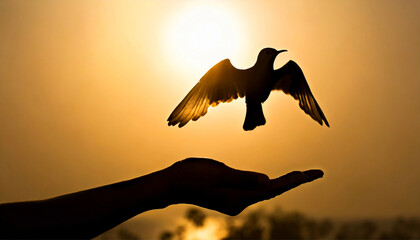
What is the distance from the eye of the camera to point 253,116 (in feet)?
5.93

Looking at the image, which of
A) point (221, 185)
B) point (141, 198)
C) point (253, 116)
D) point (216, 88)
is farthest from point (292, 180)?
point (216, 88)

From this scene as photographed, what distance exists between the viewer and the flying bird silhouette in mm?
1759

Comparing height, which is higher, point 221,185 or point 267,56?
point 267,56

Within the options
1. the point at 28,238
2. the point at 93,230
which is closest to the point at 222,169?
the point at 93,230

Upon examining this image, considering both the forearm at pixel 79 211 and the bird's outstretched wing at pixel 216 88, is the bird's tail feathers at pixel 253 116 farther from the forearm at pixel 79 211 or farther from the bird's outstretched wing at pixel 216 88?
the forearm at pixel 79 211

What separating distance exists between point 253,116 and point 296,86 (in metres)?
0.28

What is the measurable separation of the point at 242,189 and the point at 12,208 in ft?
2.27

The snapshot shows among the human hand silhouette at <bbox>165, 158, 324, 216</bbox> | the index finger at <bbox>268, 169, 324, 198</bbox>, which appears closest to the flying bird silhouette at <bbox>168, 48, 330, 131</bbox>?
the human hand silhouette at <bbox>165, 158, 324, 216</bbox>

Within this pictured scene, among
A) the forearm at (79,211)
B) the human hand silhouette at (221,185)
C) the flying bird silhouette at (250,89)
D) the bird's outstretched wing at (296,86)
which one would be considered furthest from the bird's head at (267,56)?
the forearm at (79,211)

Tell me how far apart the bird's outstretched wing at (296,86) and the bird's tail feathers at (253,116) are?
0.45ft

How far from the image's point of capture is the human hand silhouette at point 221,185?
1.32m

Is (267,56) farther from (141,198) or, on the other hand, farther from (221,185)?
(141,198)

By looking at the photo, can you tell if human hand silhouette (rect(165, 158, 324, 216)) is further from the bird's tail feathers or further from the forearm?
the bird's tail feathers

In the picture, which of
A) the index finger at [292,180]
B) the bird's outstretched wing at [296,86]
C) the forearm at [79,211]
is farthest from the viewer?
the bird's outstretched wing at [296,86]
